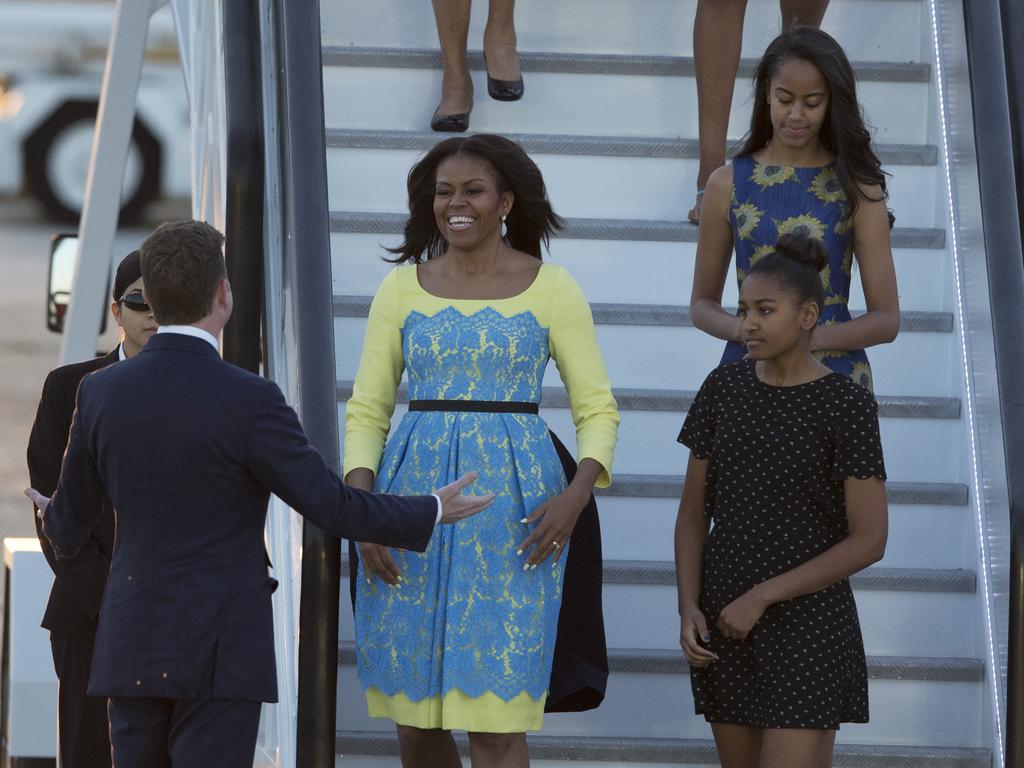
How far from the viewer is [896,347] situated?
5.12 meters

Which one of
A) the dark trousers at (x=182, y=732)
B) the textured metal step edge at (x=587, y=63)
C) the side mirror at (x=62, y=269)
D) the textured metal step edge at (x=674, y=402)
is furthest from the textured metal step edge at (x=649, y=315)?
the side mirror at (x=62, y=269)

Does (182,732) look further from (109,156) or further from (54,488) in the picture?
(109,156)

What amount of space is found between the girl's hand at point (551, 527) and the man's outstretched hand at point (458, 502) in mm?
181

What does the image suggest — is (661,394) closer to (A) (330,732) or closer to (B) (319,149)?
(B) (319,149)

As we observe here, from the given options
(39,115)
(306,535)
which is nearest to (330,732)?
(306,535)

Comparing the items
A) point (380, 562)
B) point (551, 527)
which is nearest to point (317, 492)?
point (380, 562)

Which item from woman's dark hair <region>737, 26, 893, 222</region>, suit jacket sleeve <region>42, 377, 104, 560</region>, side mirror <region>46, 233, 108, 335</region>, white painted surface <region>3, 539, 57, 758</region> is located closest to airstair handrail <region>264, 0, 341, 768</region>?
suit jacket sleeve <region>42, 377, 104, 560</region>

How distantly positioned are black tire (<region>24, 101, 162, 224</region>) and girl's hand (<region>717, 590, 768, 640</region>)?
14.1m

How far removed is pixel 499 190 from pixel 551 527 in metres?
0.75

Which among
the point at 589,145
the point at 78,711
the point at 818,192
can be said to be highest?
the point at 589,145

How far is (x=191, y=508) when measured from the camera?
124 inches

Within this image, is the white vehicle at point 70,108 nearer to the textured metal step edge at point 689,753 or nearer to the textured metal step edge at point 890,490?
the textured metal step edge at point 890,490

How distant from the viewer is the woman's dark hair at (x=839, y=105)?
3.80 m

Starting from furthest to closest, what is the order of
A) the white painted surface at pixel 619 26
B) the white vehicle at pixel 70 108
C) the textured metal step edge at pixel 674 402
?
1. the white vehicle at pixel 70 108
2. the white painted surface at pixel 619 26
3. the textured metal step edge at pixel 674 402
